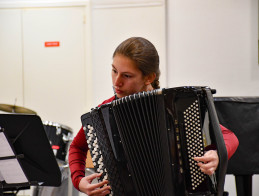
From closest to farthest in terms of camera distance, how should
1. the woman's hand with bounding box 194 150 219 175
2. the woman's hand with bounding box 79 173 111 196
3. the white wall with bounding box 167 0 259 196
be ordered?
the woman's hand with bounding box 194 150 219 175 < the woman's hand with bounding box 79 173 111 196 < the white wall with bounding box 167 0 259 196

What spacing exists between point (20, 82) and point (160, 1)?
182 cm

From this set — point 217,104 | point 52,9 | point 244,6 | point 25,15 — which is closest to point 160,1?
point 244,6

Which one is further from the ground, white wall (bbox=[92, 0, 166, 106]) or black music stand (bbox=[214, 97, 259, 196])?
white wall (bbox=[92, 0, 166, 106])

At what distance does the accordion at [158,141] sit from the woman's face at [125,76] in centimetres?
18

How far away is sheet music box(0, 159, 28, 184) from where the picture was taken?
2.10 metres

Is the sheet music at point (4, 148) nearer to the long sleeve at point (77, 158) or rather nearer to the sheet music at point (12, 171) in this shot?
the sheet music at point (12, 171)

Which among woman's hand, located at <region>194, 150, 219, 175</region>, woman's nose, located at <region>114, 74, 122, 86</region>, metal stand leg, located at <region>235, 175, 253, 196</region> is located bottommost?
metal stand leg, located at <region>235, 175, 253, 196</region>

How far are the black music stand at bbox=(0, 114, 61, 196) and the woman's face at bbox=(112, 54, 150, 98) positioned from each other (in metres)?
0.50

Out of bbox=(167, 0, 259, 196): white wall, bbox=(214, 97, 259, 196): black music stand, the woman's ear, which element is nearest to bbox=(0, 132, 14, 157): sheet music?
the woman's ear

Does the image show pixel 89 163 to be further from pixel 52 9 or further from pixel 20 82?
pixel 52 9

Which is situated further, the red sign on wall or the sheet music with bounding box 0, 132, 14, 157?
the red sign on wall

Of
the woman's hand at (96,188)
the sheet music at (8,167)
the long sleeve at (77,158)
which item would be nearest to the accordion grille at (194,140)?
the woman's hand at (96,188)

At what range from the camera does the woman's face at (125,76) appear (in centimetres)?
178

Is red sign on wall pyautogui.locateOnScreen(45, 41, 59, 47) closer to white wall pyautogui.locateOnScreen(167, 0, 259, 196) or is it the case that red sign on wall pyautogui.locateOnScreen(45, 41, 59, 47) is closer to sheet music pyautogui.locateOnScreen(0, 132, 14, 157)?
white wall pyautogui.locateOnScreen(167, 0, 259, 196)
